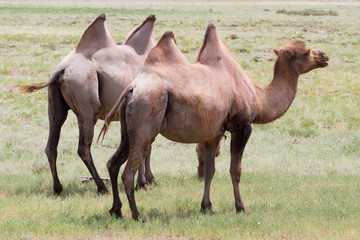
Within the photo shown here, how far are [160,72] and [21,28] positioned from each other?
105ft

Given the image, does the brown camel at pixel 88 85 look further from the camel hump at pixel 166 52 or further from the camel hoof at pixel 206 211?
the camel hoof at pixel 206 211

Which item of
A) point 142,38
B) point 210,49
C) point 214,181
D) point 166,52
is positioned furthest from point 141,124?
point 142,38

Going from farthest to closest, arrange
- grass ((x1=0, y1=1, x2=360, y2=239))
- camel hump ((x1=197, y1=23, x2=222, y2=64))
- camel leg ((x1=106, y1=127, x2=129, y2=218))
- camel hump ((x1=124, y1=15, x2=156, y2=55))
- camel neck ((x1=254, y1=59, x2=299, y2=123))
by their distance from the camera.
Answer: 1. camel hump ((x1=124, y1=15, x2=156, y2=55))
2. camel neck ((x1=254, y1=59, x2=299, y2=123))
3. camel hump ((x1=197, y1=23, x2=222, y2=64))
4. camel leg ((x1=106, y1=127, x2=129, y2=218))
5. grass ((x1=0, y1=1, x2=360, y2=239))

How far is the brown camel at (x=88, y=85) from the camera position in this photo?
8.41 m

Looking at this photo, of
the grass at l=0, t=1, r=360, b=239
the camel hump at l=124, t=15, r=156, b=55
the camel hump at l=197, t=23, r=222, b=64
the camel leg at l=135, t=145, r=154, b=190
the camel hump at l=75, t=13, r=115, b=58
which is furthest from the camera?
the camel hump at l=124, t=15, r=156, b=55

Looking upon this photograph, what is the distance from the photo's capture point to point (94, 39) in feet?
29.3

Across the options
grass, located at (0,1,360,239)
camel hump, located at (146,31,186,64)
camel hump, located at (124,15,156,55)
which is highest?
camel hump, located at (146,31,186,64)

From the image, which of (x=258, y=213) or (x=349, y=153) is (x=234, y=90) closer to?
(x=258, y=213)

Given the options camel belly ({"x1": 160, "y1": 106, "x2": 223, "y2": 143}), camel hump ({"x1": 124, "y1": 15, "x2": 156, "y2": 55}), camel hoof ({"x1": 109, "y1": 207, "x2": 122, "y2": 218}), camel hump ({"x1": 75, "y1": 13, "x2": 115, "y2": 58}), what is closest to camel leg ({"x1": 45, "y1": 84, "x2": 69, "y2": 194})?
camel hump ({"x1": 75, "y1": 13, "x2": 115, "y2": 58})

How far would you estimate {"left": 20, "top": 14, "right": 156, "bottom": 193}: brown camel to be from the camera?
8406mm

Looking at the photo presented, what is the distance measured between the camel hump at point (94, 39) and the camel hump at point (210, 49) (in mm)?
1834

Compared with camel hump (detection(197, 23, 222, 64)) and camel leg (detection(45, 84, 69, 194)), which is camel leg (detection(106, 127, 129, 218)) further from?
camel leg (detection(45, 84, 69, 194))

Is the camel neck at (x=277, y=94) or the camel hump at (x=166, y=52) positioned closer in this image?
the camel hump at (x=166, y=52)

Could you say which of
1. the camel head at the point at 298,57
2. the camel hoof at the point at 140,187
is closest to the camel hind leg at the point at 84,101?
the camel hoof at the point at 140,187
